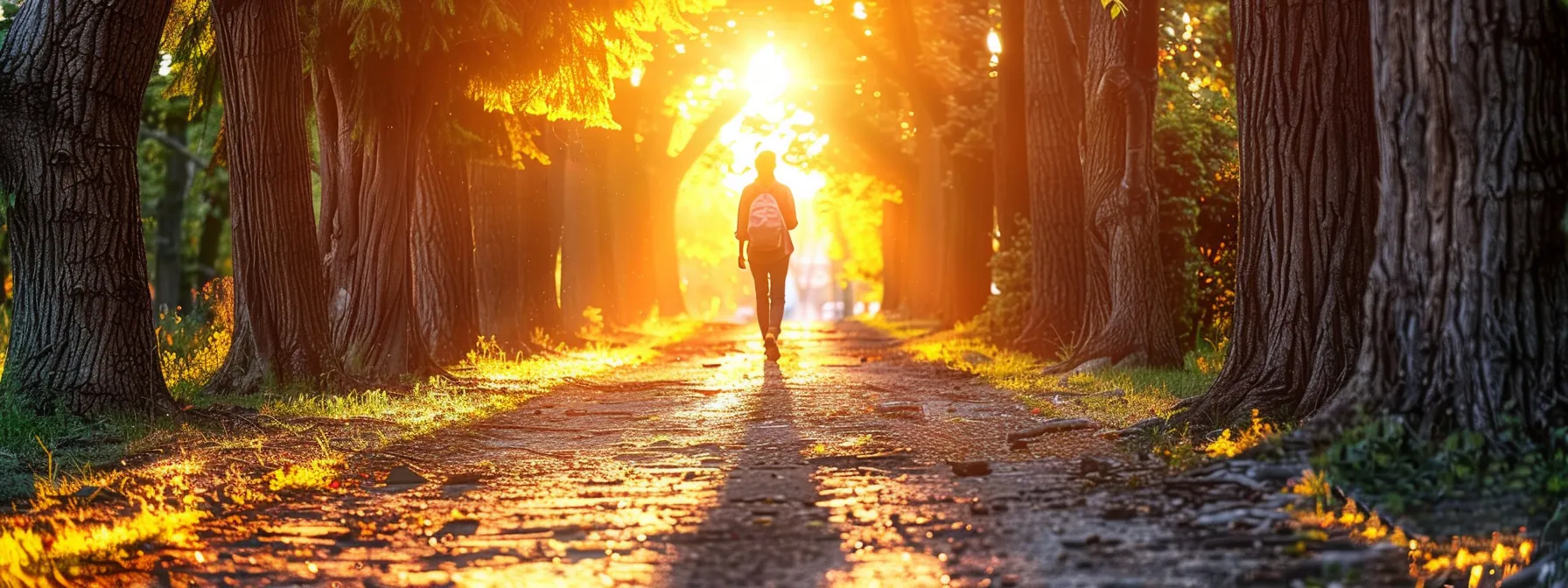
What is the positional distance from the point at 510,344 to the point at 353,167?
4854mm

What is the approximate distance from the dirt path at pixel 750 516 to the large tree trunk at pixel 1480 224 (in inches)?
35.6

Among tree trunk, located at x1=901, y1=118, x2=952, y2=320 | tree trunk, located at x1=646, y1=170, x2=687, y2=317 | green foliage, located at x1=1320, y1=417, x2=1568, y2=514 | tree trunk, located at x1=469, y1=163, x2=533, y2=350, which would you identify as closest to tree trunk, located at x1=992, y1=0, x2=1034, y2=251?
tree trunk, located at x1=469, y1=163, x2=533, y2=350

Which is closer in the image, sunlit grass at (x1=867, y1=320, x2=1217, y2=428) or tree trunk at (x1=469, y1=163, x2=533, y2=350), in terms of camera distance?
sunlit grass at (x1=867, y1=320, x2=1217, y2=428)

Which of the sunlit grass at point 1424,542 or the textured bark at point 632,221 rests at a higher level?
the textured bark at point 632,221

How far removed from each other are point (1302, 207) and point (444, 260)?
32.2 feet

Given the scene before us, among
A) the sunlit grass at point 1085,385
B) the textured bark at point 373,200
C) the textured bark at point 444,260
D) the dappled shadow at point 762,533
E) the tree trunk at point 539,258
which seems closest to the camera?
the dappled shadow at point 762,533

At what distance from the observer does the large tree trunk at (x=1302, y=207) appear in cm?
797

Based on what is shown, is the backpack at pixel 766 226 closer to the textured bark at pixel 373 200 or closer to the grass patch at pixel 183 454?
the grass patch at pixel 183 454

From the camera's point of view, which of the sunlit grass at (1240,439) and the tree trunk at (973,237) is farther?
the tree trunk at (973,237)

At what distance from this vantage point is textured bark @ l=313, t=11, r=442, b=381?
13.4m

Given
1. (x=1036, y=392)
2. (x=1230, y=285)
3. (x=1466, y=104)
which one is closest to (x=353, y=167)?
(x=1036, y=392)

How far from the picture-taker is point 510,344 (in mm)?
18172

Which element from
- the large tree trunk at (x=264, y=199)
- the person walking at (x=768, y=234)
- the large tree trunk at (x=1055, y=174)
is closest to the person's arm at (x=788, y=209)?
the person walking at (x=768, y=234)

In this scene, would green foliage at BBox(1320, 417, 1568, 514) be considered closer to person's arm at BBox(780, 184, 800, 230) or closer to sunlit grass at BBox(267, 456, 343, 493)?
sunlit grass at BBox(267, 456, 343, 493)
